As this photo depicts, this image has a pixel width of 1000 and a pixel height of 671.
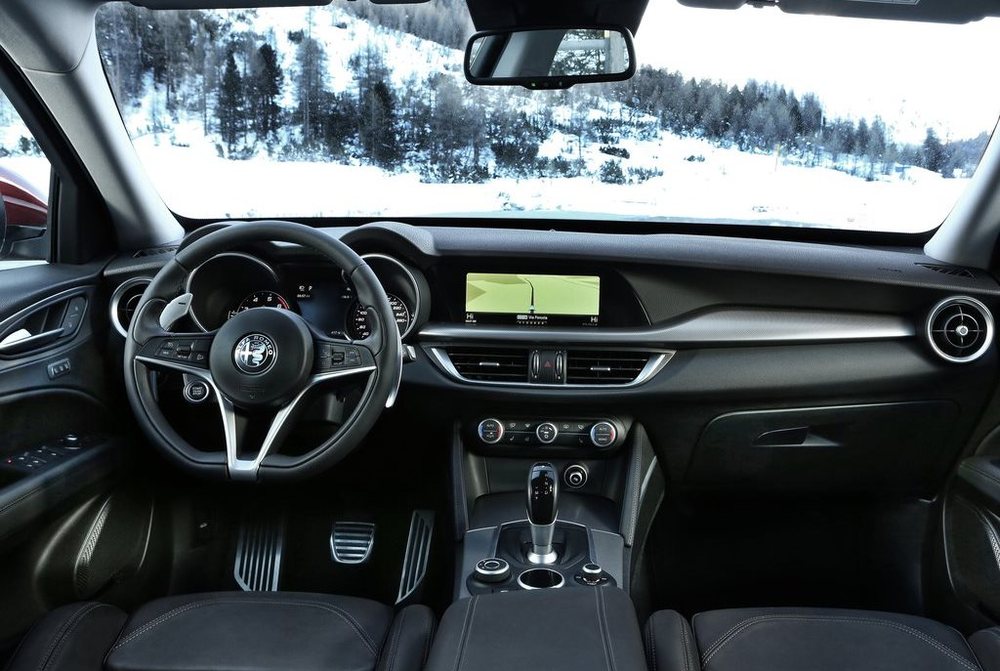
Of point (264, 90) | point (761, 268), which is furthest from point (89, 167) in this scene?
point (761, 268)

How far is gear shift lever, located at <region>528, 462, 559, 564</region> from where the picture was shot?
2.55 metres

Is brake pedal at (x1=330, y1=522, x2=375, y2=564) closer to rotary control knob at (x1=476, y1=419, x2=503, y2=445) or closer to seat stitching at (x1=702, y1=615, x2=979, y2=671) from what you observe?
rotary control knob at (x1=476, y1=419, x2=503, y2=445)

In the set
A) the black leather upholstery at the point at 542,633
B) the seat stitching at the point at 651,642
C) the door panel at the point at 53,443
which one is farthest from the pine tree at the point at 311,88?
the seat stitching at the point at 651,642

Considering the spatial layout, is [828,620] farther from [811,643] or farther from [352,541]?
[352,541]

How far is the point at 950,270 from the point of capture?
2.76 metres

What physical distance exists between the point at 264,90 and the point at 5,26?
75cm

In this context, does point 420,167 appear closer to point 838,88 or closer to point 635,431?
point 635,431

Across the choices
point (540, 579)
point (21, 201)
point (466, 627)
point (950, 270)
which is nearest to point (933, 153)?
point (950, 270)

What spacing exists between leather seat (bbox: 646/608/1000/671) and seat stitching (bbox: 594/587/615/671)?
145mm

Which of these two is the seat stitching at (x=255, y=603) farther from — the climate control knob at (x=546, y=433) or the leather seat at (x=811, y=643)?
the climate control knob at (x=546, y=433)

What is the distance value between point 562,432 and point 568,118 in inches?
39.6

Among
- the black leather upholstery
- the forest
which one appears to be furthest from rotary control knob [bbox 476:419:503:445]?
the black leather upholstery

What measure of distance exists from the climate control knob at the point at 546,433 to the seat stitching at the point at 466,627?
97 centimetres

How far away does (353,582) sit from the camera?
319cm
